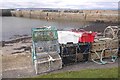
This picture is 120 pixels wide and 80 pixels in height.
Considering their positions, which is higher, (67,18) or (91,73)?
(67,18)

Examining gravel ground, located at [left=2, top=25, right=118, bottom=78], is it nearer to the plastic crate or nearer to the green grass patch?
the plastic crate

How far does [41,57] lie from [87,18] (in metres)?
55.1

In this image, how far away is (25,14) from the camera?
328 feet

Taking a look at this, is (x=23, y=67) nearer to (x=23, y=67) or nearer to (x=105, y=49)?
(x=23, y=67)

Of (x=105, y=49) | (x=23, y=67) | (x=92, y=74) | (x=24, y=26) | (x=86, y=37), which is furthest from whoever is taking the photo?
(x=24, y=26)

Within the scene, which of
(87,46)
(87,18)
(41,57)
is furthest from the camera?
(87,18)

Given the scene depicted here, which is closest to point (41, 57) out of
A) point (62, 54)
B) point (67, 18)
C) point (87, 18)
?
point (62, 54)

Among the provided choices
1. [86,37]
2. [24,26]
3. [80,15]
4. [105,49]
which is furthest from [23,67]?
[80,15]

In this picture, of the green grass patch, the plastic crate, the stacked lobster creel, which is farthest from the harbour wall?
the green grass patch

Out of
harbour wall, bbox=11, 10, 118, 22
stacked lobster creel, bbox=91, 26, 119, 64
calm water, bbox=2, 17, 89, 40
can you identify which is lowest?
stacked lobster creel, bbox=91, 26, 119, 64

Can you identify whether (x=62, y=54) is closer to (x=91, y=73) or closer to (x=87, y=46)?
(x=87, y=46)

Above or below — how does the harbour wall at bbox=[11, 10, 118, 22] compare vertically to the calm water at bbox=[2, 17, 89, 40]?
above

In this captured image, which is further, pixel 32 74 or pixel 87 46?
pixel 87 46

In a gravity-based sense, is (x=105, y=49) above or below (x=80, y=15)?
below
